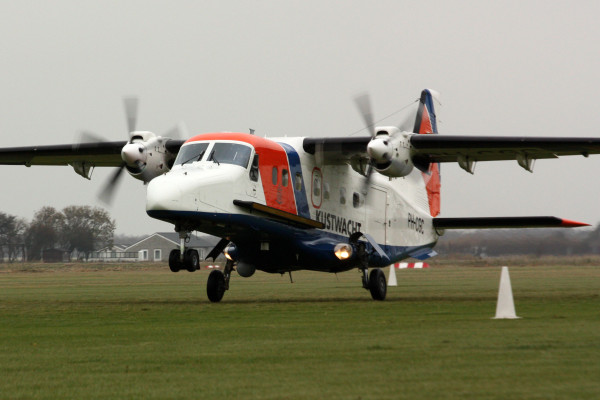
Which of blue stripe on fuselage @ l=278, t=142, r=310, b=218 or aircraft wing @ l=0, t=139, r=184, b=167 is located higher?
aircraft wing @ l=0, t=139, r=184, b=167

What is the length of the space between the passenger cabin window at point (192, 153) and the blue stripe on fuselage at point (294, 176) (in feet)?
8.55

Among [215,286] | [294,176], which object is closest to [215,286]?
[215,286]

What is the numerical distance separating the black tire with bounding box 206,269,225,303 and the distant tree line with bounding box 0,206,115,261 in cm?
7304

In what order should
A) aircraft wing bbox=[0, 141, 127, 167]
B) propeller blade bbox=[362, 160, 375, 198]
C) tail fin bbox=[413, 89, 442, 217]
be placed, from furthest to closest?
tail fin bbox=[413, 89, 442, 217], aircraft wing bbox=[0, 141, 127, 167], propeller blade bbox=[362, 160, 375, 198]

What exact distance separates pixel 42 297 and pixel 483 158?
12.7 meters

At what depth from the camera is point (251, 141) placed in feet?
69.5

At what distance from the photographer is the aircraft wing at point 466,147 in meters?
23.0

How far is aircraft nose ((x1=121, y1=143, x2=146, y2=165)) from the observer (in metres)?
23.8

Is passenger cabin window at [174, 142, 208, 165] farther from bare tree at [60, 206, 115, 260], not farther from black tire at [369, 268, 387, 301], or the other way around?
bare tree at [60, 206, 115, 260]

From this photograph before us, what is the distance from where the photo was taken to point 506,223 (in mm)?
25750

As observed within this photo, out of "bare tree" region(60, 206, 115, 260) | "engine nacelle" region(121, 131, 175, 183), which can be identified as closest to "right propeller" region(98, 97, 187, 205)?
"engine nacelle" region(121, 131, 175, 183)

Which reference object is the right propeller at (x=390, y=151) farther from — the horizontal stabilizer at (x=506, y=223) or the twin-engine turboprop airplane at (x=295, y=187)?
the horizontal stabilizer at (x=506, y=223)

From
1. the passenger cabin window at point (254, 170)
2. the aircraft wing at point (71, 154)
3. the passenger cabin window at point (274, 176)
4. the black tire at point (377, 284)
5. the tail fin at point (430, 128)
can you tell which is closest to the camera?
the passenger cabin window at point (254, 170)

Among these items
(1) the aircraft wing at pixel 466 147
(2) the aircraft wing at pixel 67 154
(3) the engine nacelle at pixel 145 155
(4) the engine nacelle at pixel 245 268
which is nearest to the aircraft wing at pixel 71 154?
(2) the aircraft wing at pixel 67 154
